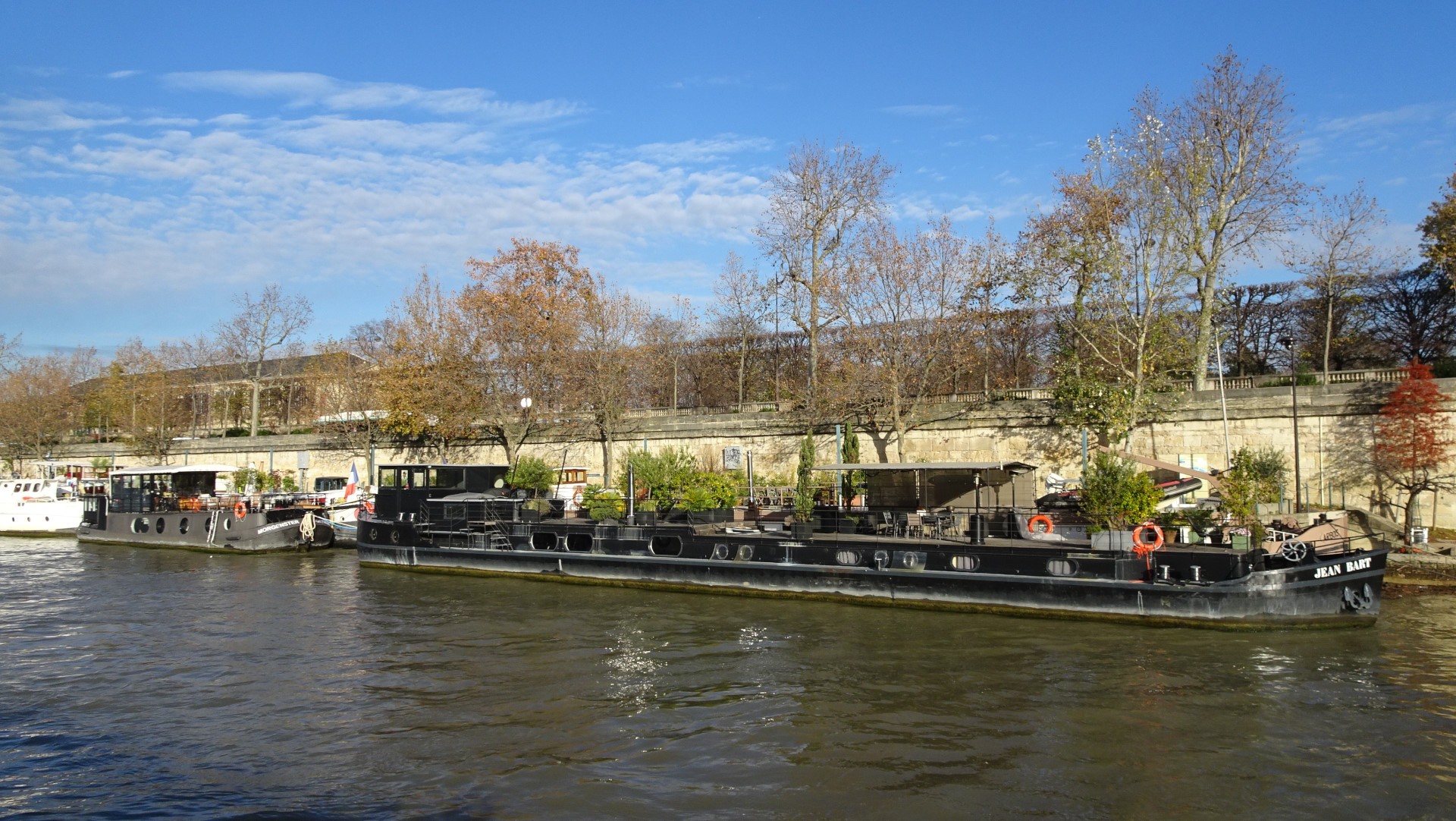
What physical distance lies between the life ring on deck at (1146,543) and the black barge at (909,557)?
12 centimetres

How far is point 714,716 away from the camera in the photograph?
12258 mm

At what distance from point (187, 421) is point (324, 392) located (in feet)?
61.0

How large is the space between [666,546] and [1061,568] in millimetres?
9017

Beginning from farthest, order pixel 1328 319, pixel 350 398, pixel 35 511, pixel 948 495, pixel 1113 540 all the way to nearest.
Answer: pixel 350 398, pixel 35 511, pixel 1328 319, pixel 948 495, pixel 1113 540

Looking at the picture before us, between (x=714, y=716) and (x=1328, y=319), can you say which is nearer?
(x=714, y=716)

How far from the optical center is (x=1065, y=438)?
32656mm

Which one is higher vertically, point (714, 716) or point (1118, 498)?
point (1118, 498)

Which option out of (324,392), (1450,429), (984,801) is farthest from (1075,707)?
(324,392)

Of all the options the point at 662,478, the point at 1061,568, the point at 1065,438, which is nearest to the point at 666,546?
the point at 662,478

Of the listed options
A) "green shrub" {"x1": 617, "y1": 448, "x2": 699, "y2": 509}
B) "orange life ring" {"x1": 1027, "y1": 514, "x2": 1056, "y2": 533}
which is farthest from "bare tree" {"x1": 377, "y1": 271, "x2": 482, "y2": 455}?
"orange life ring" {"x1": 1027, "y1": 514, "x2": 1056, "y2": 533}

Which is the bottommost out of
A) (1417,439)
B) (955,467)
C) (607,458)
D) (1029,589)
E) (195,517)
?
(1029,589)

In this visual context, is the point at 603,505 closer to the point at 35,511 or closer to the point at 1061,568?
the point at 1061,568

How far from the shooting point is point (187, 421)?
219 feet

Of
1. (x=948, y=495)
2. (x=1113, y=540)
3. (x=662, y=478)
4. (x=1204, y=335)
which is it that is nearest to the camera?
(x=1113, y=540)
